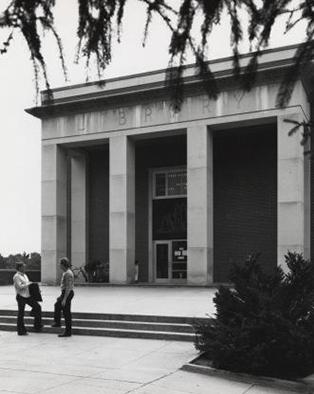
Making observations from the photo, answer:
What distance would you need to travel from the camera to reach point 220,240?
28.1 meters

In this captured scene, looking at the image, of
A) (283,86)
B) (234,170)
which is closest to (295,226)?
(234,170)

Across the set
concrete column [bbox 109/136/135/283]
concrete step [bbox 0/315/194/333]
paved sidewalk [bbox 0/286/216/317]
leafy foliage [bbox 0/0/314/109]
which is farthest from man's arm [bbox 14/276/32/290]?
concrete column [bbox 109/136/135/283]

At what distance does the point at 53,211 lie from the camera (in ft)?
94.7

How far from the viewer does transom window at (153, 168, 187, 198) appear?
29.6 m

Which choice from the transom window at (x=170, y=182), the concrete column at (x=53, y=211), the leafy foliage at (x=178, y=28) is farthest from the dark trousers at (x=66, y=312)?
the transom window at (x=170, y=182)

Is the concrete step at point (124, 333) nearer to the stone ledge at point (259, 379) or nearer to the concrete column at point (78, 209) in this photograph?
the stone ledge at point (259, 379)

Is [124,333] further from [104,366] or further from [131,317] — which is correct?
[104,366]

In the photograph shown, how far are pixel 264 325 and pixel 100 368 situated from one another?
2.84m

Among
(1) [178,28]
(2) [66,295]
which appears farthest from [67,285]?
(1) [178,28]

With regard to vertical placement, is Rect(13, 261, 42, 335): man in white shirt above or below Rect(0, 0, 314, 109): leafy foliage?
below

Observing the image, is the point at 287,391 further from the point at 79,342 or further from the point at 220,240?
the point at 220,240

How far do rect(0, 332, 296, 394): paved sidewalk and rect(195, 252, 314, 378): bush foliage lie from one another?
503mm

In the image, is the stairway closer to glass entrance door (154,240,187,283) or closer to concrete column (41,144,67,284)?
concrete column (41,144,67,284)

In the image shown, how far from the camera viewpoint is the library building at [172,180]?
2430 centimetres
